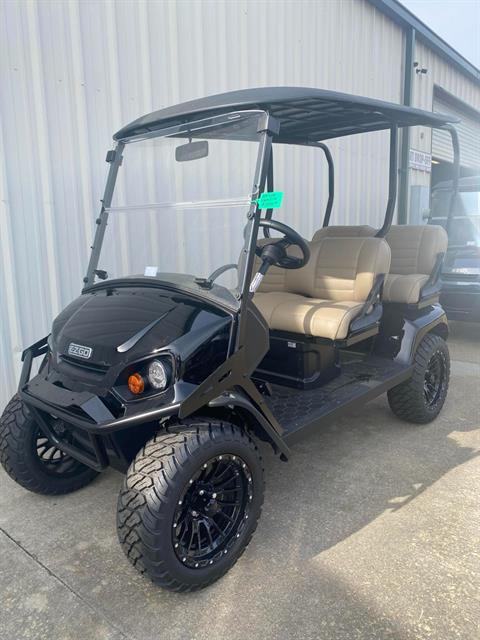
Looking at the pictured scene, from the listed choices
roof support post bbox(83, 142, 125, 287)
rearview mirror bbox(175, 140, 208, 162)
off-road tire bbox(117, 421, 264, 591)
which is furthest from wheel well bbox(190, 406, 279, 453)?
rearview mirror bbox(175, 140, 208, 162)

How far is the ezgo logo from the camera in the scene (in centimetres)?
201

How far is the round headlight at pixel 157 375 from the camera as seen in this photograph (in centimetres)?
186

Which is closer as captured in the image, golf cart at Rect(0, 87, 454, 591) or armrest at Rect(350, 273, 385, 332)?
golf cart at Rect(0, 87, 454, 591)

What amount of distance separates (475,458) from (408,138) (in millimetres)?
5494

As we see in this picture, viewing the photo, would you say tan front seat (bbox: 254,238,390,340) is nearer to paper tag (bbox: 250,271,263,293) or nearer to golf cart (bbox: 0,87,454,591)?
golf cart (bbox: 0,87,454,591)

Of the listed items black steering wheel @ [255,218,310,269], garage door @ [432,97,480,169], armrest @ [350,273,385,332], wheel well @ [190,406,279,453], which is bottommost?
wheel well @ [190,406,279,453]

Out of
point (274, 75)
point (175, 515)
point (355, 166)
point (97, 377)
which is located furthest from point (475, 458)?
point (355, 166)

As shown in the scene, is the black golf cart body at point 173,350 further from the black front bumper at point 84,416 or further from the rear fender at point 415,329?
the rear fender at point 415,329

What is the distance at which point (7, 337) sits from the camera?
3305 mm

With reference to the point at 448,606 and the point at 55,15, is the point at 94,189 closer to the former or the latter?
the point at 55,15

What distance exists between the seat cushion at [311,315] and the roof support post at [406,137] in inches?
190

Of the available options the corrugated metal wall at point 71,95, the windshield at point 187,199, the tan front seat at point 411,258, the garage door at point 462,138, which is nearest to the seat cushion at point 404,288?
the tan front seat at point 411,258

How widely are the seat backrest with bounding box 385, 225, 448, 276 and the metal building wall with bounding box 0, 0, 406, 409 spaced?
6.72 ft

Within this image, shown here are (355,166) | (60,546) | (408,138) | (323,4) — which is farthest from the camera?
(408,138)
